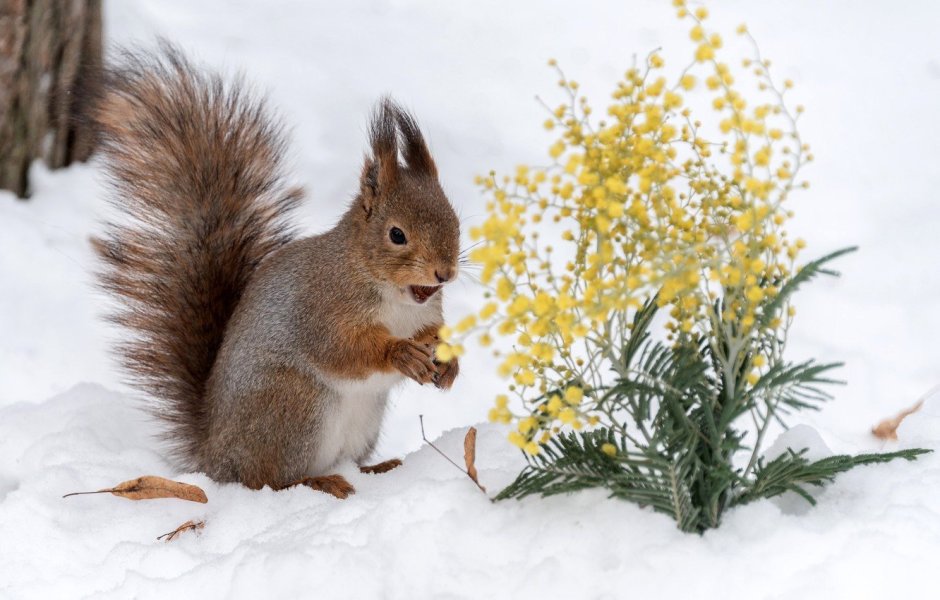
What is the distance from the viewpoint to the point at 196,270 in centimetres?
172

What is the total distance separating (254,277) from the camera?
1.69 meters

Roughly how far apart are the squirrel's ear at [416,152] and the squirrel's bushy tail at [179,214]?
299mm

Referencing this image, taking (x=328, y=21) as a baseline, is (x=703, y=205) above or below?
below

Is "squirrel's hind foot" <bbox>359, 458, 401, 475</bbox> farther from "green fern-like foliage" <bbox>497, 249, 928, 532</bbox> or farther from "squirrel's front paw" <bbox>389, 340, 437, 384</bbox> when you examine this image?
"green fern-like foliage" <bbox>497, 249, 928, 532</bbox>

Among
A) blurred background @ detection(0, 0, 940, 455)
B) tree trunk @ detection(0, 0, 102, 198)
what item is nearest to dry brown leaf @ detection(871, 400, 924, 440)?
blurred background @ detection(0, 0, 940, 455)

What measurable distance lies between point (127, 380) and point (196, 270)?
24 cm

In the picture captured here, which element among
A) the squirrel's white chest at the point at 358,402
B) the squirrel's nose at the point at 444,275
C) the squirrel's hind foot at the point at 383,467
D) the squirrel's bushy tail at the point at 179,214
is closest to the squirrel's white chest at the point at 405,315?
the squirrel's white chest at the point at 358,402

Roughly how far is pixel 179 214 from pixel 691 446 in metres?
0.96

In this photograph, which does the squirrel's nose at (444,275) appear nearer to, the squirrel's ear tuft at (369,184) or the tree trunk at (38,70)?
the squirrel's ear tuft at (369,184)

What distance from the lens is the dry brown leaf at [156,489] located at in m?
1.52

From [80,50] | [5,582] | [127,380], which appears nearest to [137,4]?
[80,50]

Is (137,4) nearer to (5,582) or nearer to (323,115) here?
(323,115)

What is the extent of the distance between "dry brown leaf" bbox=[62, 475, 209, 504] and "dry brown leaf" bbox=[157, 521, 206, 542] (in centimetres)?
5

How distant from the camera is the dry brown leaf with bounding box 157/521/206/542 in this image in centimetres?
144
